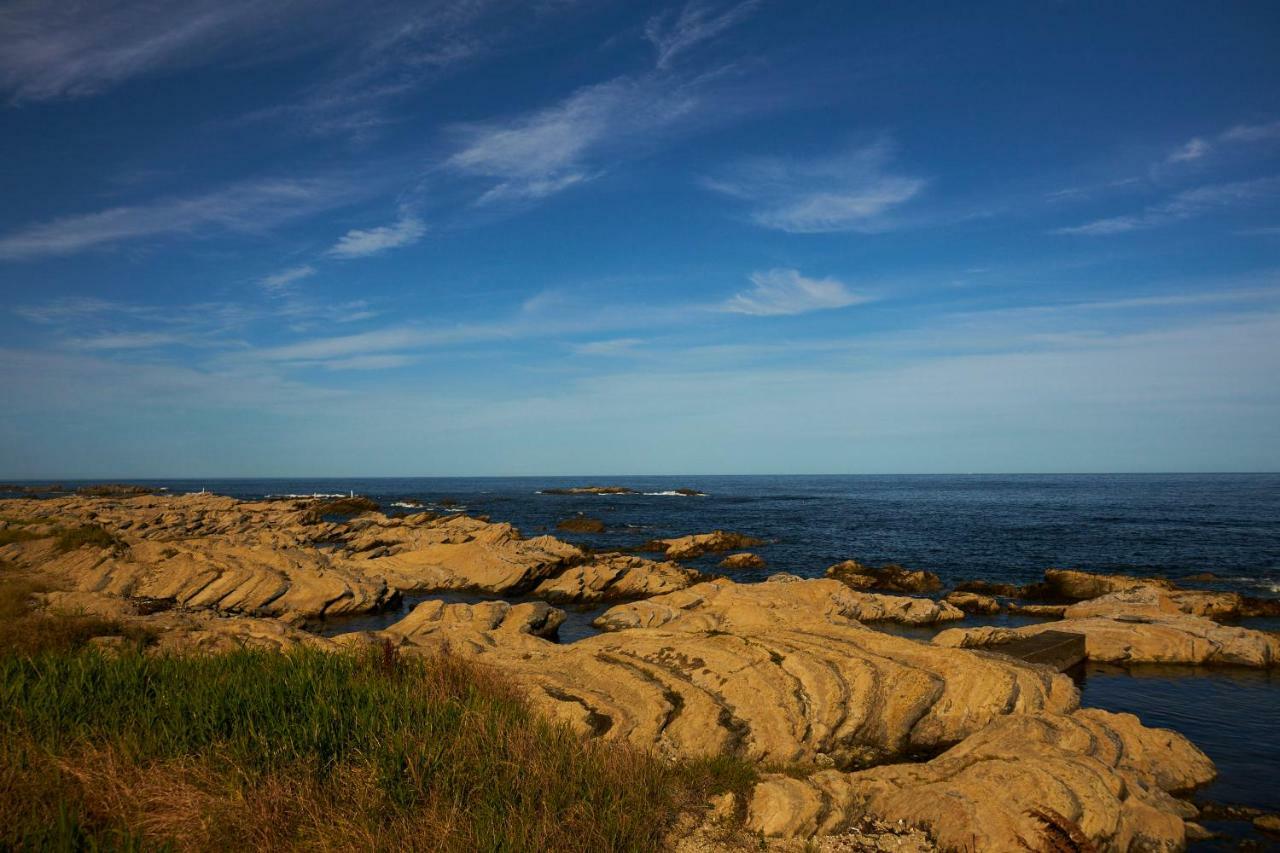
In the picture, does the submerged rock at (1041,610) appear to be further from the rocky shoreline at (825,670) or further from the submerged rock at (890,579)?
the submerged rock at (890,579)

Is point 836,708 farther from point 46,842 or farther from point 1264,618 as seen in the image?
point 1264,618

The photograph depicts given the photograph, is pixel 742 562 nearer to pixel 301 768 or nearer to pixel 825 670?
pixel 825 670

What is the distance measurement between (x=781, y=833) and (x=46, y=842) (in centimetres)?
785

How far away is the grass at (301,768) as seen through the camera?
265 inches

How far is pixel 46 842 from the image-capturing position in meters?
6.15

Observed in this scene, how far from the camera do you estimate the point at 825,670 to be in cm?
1563

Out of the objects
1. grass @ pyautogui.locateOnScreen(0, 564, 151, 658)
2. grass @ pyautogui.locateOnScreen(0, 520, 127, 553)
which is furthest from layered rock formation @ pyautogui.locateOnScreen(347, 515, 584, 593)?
grass @ pyautogui.locateOnScreen(0, 564, 151, 658)

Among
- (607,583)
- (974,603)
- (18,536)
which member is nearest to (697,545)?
(607,583)

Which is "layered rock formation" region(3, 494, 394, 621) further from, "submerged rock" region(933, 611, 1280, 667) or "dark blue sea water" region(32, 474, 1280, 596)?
"submerged rock" region(933, 611, 1280, 667)

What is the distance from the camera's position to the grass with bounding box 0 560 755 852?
6727mm

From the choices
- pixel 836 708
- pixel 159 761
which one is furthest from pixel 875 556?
pixel 159 761

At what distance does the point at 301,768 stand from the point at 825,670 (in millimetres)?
11534

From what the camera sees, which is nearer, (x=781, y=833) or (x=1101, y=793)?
(x=781, y=833)

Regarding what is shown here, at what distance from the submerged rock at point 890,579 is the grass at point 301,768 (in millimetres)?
33057
